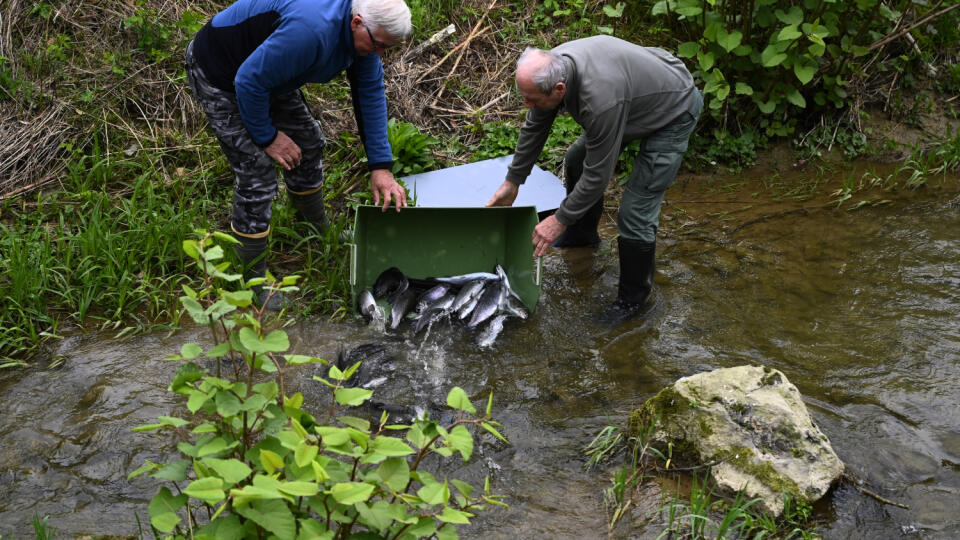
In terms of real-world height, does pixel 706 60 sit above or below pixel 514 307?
above

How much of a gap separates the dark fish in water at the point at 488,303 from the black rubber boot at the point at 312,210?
1188 millimetres

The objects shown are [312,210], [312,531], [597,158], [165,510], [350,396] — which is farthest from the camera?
[312,210]

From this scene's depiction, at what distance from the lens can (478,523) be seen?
302 centimetres

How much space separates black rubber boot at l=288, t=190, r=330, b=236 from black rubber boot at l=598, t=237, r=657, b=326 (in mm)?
1879

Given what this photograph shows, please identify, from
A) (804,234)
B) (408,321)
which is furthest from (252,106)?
(804,234)

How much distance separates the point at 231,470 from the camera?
5.79ft

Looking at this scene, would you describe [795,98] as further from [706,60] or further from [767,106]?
[706,60]

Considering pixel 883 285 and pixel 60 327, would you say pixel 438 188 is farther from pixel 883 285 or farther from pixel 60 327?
pixel 883 285

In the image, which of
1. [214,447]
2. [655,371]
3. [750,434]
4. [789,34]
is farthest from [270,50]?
[789,34]

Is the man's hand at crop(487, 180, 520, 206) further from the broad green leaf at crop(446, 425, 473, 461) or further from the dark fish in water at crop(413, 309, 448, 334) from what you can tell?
the broad green leaf at crop(446, 425, 473, 461)

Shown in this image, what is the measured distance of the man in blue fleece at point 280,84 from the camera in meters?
3.69

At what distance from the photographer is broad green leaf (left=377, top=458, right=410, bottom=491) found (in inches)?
75.6

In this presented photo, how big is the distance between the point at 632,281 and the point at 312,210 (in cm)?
206

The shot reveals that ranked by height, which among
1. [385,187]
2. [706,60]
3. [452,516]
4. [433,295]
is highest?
[452,516]
